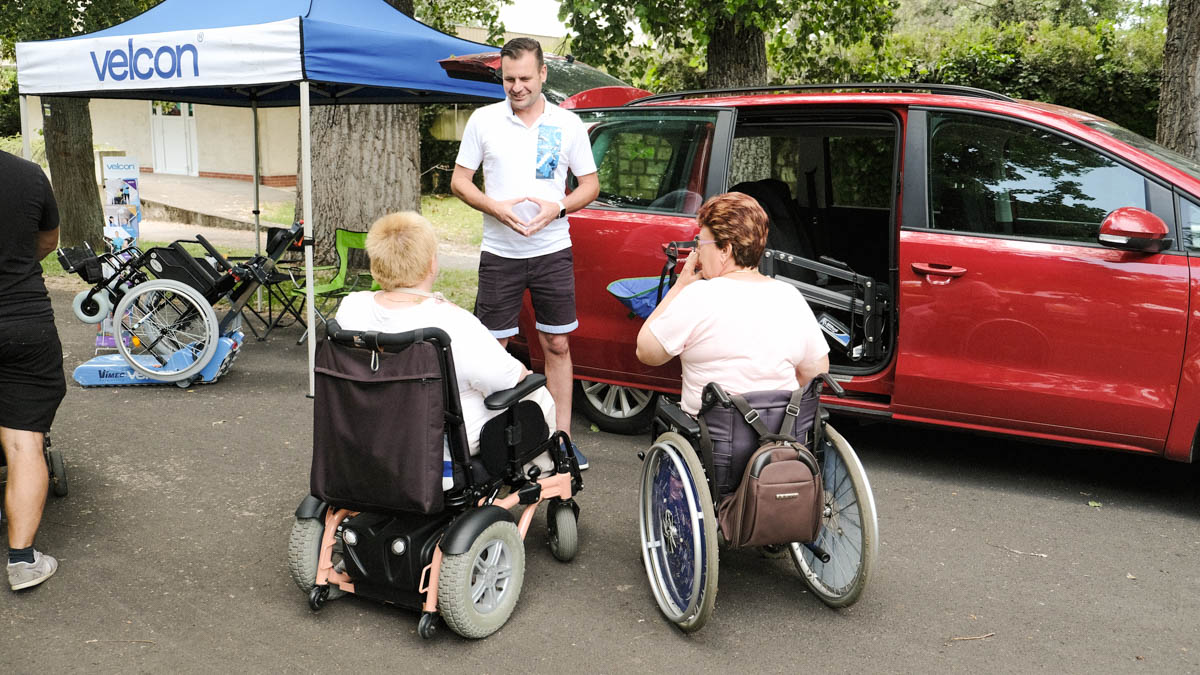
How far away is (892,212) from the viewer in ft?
15.5

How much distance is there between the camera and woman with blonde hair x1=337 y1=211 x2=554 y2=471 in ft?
10.9

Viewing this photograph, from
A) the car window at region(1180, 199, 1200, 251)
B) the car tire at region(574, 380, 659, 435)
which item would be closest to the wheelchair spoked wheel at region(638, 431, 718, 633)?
the car tire at region(574, 380, 659, 435)

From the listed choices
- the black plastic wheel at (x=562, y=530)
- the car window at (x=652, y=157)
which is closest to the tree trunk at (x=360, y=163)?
the car window at (x=652, y=157)

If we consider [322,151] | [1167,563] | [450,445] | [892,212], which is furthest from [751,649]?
[322,151]

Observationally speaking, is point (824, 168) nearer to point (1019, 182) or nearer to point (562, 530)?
point (1019, 182)

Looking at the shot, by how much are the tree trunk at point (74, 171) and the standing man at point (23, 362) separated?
8697 mm

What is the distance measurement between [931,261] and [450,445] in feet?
7.85

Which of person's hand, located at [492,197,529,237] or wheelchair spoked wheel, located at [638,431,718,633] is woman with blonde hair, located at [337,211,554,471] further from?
person's hand, located at [492,197,529,237]

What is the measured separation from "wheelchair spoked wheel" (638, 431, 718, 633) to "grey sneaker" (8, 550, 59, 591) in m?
2.16

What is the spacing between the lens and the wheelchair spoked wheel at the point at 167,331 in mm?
6098

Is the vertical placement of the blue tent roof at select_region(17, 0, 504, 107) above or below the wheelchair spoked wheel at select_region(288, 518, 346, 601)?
above

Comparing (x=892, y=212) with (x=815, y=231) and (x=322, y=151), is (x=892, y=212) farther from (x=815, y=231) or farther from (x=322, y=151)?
(x=322, y=151)

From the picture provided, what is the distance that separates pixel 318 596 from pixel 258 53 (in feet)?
11.7

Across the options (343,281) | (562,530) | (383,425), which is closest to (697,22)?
(343,281)
